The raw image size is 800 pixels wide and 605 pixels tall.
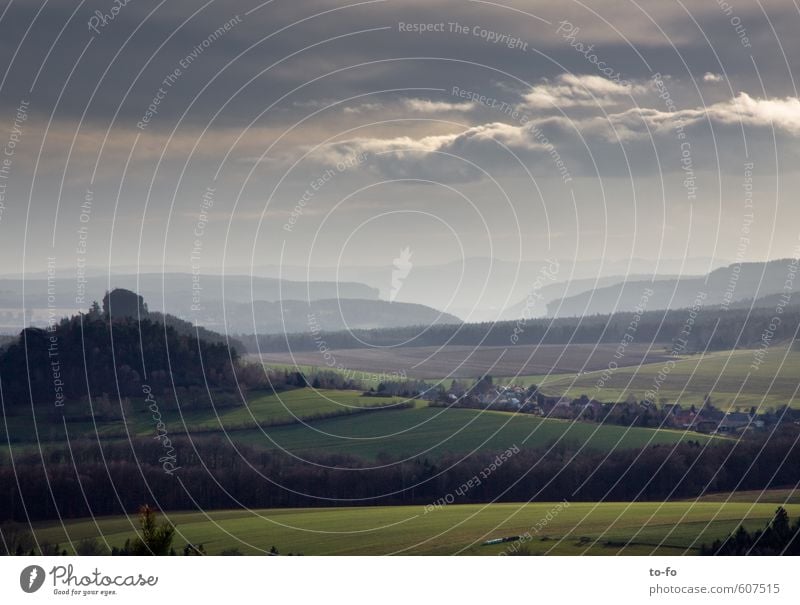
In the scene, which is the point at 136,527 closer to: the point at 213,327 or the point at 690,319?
the point at 213,327

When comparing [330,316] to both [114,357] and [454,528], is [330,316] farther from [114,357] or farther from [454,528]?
[454,528]

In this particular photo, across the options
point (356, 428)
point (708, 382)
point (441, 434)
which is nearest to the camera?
point (441, 434)

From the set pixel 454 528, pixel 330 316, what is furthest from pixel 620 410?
pixel 454 528

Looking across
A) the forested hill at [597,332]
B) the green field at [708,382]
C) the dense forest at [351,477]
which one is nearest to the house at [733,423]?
the green field at [708,382]

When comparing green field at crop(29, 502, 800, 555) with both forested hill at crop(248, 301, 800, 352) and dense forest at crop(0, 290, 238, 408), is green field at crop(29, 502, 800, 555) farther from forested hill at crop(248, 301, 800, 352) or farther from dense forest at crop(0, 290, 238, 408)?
forested hill at crop(248, 301, 800, 352)

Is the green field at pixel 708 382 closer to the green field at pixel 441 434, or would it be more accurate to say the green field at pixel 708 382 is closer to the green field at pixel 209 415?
the green field at pixel 441 434

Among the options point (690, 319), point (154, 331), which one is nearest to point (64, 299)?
point (154, 331)
